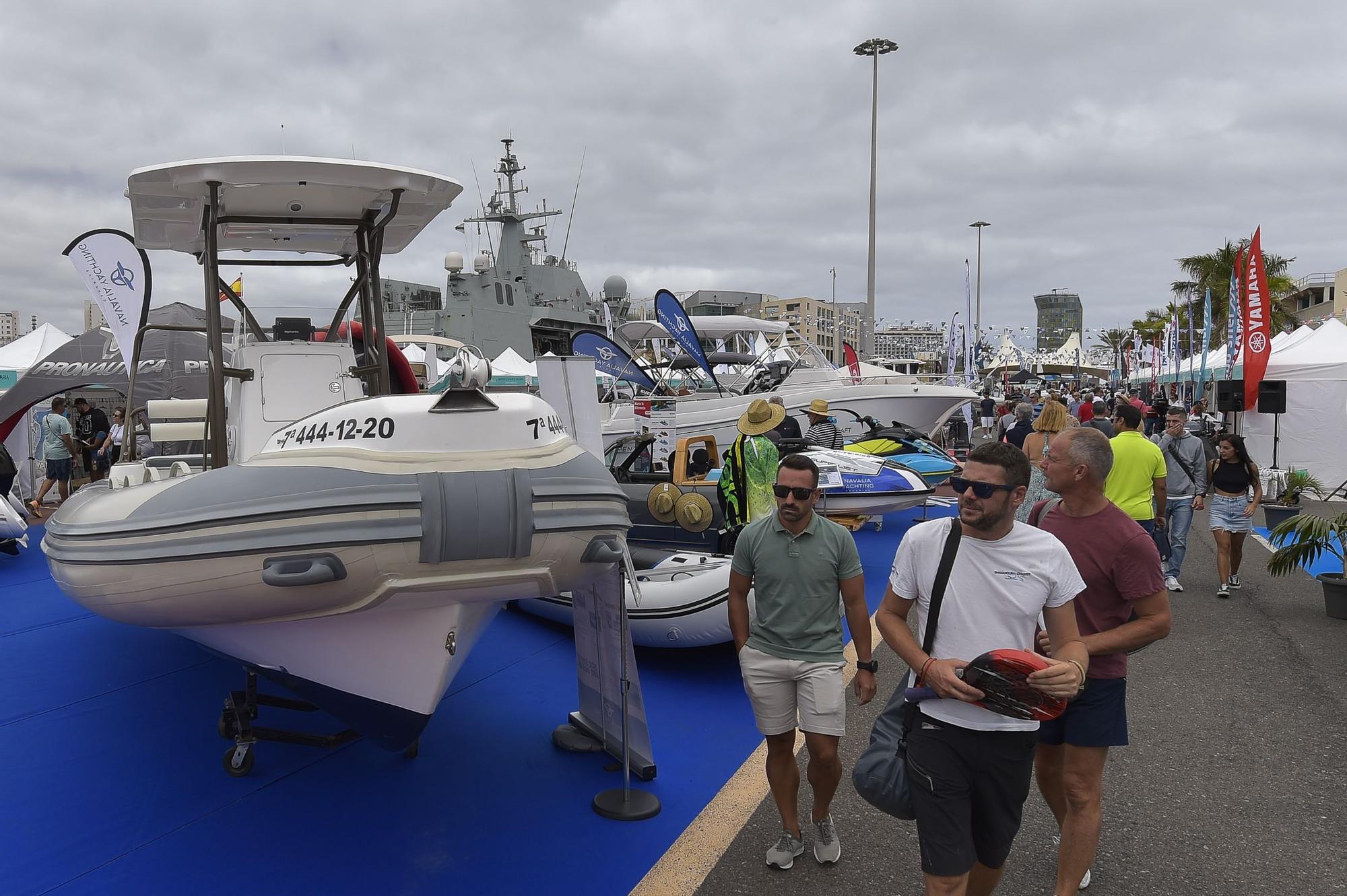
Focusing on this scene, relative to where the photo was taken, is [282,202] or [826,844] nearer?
[826,844]

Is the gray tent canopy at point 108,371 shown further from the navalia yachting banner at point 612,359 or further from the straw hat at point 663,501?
the straw hat at point 663,501

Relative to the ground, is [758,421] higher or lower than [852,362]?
lower

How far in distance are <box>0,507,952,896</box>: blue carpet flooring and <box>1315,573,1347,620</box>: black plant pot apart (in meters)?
4.96

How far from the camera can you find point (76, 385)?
12.3 m

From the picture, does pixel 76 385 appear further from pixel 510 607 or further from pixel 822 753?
pixel 822 753

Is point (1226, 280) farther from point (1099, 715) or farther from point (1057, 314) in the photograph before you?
point (1057, 314)

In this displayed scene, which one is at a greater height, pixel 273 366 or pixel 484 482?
pixel 273 366

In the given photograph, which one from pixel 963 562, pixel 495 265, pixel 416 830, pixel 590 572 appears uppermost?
pixel 495 265

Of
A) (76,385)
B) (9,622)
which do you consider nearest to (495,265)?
(76,385)

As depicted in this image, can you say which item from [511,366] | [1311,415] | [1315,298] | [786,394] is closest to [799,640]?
[786,394]

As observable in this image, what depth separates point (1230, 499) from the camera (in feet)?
24.1

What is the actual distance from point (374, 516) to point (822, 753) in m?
2.03

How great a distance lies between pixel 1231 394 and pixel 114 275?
16519mm

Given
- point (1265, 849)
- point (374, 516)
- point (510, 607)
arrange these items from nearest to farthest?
point (374, 516) < point (1265, 849) < point (510, 607)
